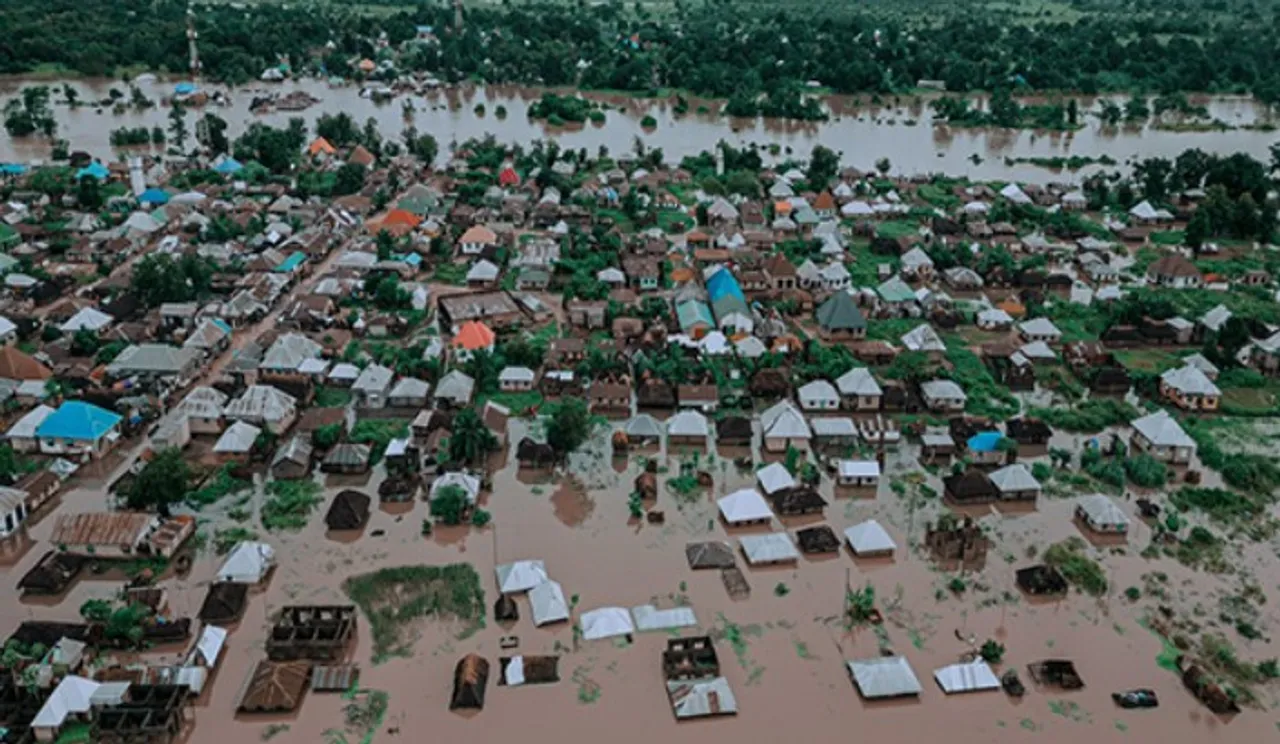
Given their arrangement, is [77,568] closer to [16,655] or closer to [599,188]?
[16,655]

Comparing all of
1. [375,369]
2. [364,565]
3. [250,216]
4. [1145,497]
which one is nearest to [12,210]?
[250,216]

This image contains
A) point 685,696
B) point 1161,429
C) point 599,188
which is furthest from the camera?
point 599,188

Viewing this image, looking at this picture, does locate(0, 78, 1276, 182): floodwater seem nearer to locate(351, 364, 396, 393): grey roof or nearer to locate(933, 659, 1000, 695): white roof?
locate(351, 364, 396, 393): grey roof

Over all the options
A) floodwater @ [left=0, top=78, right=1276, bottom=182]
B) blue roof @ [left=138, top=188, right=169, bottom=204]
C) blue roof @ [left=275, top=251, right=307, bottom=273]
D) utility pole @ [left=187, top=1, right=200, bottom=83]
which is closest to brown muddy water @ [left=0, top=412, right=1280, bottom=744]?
blue roof @ [left=275, top=251, right=307, bottom=273]

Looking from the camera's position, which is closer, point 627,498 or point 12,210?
point 627,498

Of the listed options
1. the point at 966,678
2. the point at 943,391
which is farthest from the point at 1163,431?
the point at 966,678

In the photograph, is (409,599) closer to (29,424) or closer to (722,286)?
(29,424)
